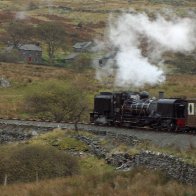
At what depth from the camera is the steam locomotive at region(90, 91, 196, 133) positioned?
110 feet

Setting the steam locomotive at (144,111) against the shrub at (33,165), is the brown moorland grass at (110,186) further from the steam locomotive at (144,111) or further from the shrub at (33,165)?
the steam locomotive at (144,111)

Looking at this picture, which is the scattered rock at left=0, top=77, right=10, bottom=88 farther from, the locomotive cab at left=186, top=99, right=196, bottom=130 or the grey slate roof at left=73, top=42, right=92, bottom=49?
the locomotive cab at left=186, top=99, right=196, bottom=130

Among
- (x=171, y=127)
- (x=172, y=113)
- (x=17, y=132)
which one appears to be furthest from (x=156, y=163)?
(x=17, y=132)

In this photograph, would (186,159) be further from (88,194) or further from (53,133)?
(53,133)

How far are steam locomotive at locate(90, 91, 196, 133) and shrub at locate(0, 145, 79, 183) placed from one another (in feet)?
29.9

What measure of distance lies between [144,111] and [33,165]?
38.3ft

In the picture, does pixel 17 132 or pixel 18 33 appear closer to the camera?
pixel 17 132

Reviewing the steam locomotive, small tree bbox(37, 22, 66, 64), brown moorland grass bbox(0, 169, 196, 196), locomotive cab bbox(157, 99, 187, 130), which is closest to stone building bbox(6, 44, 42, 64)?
small tree bbox(37, 22, 66, 64)

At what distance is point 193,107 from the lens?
3331 cm

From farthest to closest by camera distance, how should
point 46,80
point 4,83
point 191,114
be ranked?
1. point 4,83
2. point 46,80
3. point 191,114

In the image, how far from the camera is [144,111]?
35750 millimetres

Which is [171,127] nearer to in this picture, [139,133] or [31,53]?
[139,133]

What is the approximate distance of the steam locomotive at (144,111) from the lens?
33.6 m

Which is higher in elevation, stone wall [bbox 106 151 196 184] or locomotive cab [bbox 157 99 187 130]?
locomotive cab [bbox 157 99 187 130]
